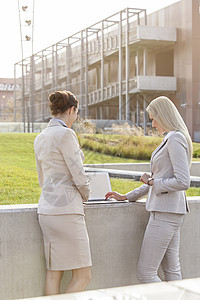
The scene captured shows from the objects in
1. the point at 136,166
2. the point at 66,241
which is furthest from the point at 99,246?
the point at 136,166

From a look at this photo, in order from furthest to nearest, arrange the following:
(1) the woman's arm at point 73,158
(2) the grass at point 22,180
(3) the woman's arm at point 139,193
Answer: (2) the grass at point 22,180 < (3) the woman's arm at point 139,193 < (1) the woman's arm at point 73,158

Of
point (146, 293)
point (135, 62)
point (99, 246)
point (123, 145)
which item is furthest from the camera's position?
point (135, 62)

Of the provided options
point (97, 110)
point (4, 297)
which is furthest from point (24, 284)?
point (97, 110)

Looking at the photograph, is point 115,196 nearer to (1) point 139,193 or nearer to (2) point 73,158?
(1) point 139,193

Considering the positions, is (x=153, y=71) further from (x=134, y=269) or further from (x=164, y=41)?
(x=134, y=269)

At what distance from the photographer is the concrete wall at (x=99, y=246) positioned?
11.7 ft

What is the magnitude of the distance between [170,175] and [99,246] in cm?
102

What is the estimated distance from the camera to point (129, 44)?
30172 mm

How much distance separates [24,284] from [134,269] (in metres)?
1.07

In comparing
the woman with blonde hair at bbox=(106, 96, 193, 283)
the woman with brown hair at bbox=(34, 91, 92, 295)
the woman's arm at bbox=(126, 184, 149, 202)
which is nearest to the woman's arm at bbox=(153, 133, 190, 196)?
the woman with blonde hair at bbox=(106, 96, 193, 283)

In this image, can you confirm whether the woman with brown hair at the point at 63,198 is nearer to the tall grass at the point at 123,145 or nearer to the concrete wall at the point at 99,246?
the concrete wall at the point at 99,246

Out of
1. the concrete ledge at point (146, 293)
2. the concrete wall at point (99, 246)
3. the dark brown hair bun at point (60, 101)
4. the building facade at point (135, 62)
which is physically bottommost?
the concrete wall at point (99, 246)

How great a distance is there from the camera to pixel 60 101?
10.8ft

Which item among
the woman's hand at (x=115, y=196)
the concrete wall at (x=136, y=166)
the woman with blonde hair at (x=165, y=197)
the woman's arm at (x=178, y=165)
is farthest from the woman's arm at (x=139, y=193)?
the concrete wall at (x=136, y=166)
